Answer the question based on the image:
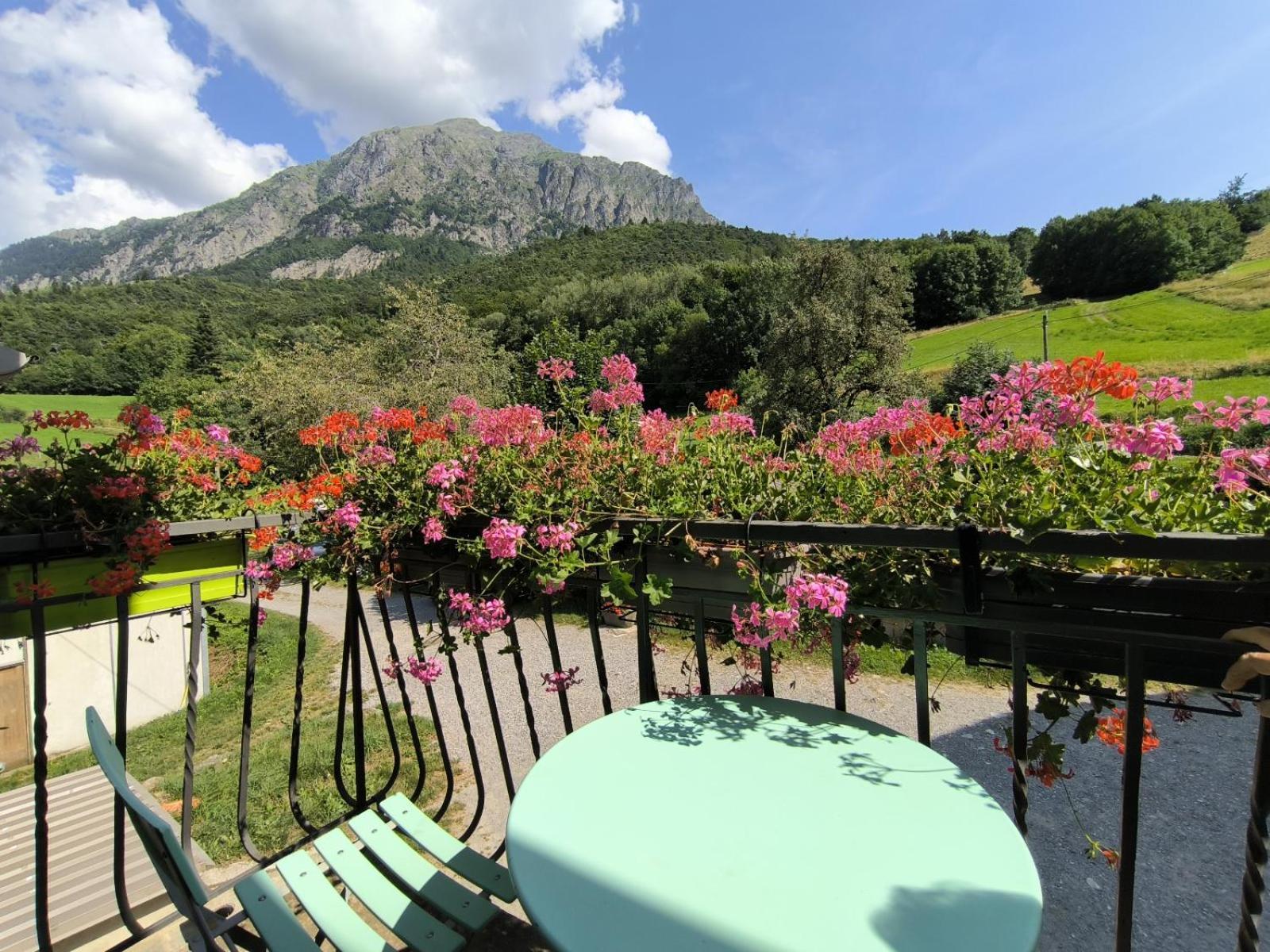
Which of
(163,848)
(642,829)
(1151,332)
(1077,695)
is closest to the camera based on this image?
(163,848)

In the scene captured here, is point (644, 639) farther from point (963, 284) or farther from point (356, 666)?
point (963, 284)

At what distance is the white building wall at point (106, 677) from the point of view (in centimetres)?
664

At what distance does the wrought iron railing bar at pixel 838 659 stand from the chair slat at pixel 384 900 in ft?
3.12

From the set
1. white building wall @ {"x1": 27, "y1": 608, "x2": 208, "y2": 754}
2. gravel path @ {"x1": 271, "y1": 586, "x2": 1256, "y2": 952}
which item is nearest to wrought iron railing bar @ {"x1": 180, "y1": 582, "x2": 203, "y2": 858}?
gravel path @ {"x1": 271, "y1": 586, "x2": 1256, "y2": 952}

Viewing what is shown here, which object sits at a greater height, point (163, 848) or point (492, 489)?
point (492, 489)

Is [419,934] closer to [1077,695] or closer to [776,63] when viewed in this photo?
[1077,695]

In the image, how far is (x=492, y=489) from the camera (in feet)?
5.59

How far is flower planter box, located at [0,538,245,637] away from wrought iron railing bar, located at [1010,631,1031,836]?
7.09 ft

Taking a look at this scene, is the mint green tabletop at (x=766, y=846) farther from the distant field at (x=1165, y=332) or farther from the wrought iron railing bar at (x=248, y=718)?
the distant field at (x=1165, y=332)

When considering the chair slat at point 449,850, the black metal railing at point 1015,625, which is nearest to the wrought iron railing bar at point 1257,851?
the black metal railing at point 1015,625

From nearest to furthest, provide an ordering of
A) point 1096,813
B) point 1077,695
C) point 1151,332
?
point 1077,695, point 1096,813, point 1151,332

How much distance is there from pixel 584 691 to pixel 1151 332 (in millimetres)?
32462

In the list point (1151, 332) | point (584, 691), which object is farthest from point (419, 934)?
point (1151, 332)

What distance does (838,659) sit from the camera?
1.32 metres
